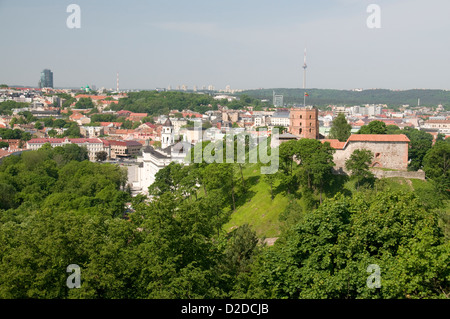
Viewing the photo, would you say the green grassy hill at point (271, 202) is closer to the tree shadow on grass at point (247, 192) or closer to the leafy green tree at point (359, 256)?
the tree shadow on grass at point (247, 192)

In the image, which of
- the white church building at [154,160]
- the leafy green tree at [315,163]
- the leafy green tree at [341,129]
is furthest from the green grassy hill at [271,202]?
the white church building at [154,160]

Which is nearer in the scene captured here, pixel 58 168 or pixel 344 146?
pixel 344 146

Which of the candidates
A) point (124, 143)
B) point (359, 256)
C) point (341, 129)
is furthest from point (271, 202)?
point (124, 143)

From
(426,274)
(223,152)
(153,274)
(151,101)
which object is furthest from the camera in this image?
(151,101)

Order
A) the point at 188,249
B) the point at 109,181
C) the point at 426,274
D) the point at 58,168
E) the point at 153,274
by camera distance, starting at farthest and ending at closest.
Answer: the point at 58,168 < the point at 109,181 < the point at 188,249 < the point at 153,274 < the point at 426,274

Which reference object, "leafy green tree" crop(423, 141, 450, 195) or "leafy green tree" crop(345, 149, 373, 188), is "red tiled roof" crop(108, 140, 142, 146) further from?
"leafy green tree" crop(423, 141, 450, 195)

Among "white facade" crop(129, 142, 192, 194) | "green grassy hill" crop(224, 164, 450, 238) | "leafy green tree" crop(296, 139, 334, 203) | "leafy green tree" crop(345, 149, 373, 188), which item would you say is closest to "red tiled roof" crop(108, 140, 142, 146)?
"white facade" crop(129, 142, 192, 194)

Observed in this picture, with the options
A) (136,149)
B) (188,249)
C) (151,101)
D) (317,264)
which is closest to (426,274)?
(317,264)

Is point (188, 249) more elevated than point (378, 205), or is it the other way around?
point (378, 205)

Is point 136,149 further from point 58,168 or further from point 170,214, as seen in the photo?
point 170,214
